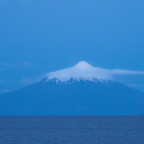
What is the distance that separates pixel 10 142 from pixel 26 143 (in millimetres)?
2177

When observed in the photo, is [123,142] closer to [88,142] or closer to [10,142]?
[88,142]

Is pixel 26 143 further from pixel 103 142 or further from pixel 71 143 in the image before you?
pixel 103 142

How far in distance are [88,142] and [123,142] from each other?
12.5ft

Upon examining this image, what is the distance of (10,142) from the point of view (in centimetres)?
5459

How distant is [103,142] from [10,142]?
10162mm

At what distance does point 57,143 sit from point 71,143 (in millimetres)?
1621

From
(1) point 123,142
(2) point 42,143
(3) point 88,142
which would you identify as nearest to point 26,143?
(2) point 42,143

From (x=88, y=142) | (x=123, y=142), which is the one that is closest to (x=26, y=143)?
(x=88, y=142)

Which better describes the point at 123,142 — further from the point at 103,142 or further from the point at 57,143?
the point at 57,143

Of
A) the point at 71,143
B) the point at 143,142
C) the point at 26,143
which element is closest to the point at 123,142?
the point at 143,142

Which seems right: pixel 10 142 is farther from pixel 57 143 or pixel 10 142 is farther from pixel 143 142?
pixel 143 142

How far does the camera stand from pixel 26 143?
175 ft

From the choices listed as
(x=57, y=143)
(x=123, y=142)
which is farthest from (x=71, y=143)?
→ (x=123, y=142)

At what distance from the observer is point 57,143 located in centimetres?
5353
